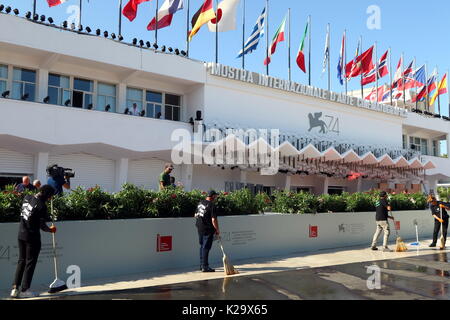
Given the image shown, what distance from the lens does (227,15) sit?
21500mm

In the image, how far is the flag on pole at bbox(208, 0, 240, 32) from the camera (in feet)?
70.0

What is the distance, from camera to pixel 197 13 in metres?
20.4

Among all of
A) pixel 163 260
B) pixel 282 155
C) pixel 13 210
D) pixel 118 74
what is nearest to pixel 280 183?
pixel 282 155

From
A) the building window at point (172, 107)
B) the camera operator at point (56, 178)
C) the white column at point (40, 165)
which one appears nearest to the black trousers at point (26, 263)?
the camera operator at point (56, 178)

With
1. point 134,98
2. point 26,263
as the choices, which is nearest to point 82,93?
point 134,98

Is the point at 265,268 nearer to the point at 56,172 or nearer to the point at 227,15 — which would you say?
the point at 56,172

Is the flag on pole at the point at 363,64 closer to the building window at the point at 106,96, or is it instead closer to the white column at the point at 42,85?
the building window at the point at 106,96

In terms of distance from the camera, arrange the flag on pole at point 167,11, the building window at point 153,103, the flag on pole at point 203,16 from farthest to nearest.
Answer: the building window at point 153,103, the flag on pole at point 203,16, the flag on pole at point 167,11

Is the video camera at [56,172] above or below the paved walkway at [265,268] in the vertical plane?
above

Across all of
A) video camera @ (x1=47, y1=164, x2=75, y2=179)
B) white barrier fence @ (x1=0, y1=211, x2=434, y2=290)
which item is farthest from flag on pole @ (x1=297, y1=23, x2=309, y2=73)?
video camera @ (x1=47, y1=164, x2=75, y2=179)

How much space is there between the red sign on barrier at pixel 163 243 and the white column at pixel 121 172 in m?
10.0

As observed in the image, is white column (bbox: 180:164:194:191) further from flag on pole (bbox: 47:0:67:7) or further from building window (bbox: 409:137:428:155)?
building window (bbox: 409:137:428:155)

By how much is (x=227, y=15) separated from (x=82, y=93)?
8.81 metres

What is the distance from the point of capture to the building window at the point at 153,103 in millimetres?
21156
